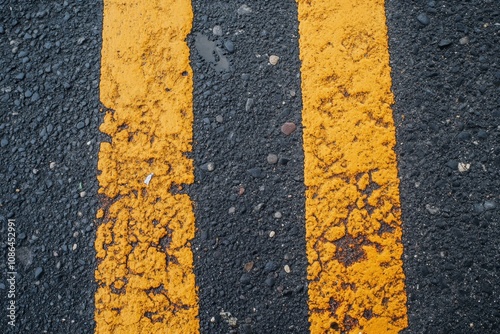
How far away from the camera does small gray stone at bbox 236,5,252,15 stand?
1908mm

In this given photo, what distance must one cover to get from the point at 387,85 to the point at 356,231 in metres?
0.57

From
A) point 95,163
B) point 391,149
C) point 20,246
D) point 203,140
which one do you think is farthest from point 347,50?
point 20,246

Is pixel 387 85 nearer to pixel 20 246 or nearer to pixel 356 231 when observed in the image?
pixel 356 231

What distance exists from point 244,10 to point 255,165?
65 cm

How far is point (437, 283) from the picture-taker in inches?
64.8

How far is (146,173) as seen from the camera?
5.87ft

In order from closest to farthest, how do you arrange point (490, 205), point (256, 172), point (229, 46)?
1. point (490, 205)
2. point (256, 172)
3. point (229, 46)

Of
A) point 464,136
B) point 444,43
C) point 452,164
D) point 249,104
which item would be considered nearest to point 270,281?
point 249,104

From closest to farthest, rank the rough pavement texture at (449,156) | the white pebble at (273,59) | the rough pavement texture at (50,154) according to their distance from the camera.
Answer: the rough pavement texture at (449,156) < the rough pavement texture at (50,154) < the white pebble at (273,59)

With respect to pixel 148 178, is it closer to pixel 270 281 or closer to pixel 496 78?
pixel 270 281

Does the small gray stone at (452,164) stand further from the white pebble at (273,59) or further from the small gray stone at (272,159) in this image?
the white pebble at (273,59)

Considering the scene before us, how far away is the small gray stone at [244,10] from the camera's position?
1.91 metres

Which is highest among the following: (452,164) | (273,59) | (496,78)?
(273,59)

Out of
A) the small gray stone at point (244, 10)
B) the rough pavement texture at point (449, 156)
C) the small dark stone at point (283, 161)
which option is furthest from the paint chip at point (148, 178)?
the rough pavement texture at point (449, 156)
